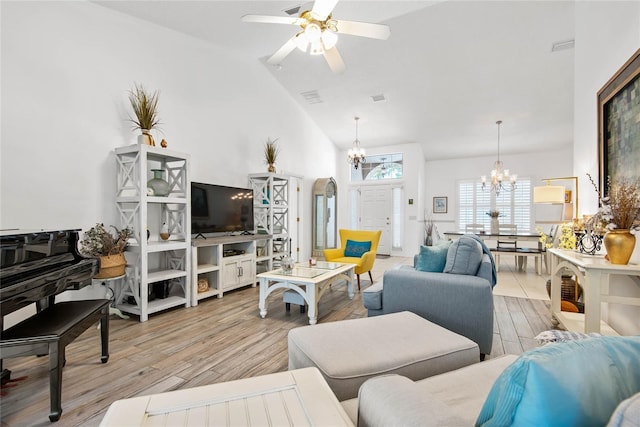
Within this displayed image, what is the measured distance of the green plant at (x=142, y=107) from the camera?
3156 millimetres

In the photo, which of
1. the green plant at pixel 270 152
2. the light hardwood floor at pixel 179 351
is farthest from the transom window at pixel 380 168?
the light hardwood floor at pixel 179 351

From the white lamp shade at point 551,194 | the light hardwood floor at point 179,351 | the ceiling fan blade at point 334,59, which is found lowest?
the light hardwood floor at point 179,351

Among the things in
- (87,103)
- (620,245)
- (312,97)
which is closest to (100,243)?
(87,103)

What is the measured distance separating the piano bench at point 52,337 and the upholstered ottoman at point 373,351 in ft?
4.04

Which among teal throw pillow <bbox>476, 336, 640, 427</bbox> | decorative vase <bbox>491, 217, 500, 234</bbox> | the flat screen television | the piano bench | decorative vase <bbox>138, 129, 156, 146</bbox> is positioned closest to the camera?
teal throw pillow <bbox>476, 336, 640, 427</bbox>

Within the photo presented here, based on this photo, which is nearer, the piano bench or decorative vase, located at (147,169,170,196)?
the piano bench

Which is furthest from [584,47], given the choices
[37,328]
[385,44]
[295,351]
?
[37,328]

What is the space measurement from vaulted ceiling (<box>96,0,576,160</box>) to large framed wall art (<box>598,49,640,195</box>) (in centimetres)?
178

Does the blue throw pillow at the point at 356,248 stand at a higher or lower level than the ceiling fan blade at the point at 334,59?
lower

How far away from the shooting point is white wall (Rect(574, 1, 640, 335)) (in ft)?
7.33

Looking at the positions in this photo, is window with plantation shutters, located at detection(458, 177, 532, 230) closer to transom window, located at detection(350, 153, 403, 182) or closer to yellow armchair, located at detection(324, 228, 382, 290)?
transom window, located at detection(350, 153, 403, 182)

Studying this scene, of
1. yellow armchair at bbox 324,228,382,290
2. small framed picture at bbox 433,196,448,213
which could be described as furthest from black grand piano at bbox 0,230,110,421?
small framed picture at bbox 433,196,448,213

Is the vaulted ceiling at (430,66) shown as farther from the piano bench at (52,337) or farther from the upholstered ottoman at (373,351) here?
the upholstered ottoman at (373,351)

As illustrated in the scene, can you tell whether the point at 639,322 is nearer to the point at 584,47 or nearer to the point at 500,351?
the point at 500,351
